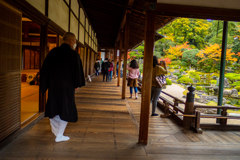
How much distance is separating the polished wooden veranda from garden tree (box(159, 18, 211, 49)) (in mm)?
14947

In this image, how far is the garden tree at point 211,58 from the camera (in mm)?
12445

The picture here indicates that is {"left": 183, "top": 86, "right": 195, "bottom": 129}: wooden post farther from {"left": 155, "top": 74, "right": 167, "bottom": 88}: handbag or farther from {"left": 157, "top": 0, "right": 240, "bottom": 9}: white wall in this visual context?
{"left": 157, "top": 0, "right": 240, "bottom": 9}: white wall

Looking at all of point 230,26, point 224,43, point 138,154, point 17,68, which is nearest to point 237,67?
point 230,26

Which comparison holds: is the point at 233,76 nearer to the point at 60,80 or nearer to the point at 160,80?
the point at 160,80

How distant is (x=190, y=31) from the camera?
1781 cm

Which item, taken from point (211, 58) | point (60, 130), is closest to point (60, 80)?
point (60, 130)

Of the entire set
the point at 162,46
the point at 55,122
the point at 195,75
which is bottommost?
the point at 55,122

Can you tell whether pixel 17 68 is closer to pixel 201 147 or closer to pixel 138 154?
pixel 138 154

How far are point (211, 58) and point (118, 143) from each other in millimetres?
12685

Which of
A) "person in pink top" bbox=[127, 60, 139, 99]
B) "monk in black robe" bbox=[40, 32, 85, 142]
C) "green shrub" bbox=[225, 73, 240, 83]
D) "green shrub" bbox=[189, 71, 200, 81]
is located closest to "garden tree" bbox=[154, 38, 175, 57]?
"green shrub" bbox=[189, 71, 200, 81]

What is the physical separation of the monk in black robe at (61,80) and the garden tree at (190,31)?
16.2 m

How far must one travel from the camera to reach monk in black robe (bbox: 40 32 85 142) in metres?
2.60

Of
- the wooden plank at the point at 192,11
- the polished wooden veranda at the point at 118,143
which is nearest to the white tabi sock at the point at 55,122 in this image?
the polished wooden veranda at the point at 118,143

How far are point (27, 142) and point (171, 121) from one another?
307cm
